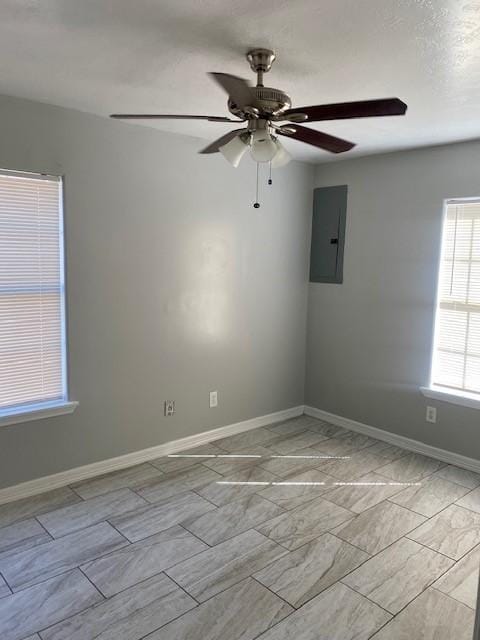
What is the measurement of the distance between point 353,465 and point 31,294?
2505 mm

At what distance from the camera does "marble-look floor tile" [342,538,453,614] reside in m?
2.24

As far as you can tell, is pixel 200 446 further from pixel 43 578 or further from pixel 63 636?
pixel 63 636

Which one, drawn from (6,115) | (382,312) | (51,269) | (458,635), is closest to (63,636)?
(458,635)

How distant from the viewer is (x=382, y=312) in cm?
406

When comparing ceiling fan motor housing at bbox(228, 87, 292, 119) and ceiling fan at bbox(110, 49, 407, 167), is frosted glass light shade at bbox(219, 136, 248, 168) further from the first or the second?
ceiling fan motor housing at bbox(228, 87, 292, 119)

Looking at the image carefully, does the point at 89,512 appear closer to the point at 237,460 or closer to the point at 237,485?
the point at 237,485

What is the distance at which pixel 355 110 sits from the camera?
1776 mm

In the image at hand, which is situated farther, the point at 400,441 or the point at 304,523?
the point at 400,441

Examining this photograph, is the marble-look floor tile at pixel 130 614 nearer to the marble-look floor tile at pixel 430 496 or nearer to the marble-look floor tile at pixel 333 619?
the marble-look floor tile at pixel 333 619

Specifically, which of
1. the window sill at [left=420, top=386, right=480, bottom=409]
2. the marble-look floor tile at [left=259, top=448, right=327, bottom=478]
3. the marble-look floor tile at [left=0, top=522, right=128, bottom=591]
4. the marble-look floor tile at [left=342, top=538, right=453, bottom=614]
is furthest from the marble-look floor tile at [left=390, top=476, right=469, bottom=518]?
the marble-look floor tile at [left=0, top=522, right=128, bottom=591]

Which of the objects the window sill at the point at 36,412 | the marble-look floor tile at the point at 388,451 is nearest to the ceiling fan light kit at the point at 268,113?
the window sill at the point at 36,412

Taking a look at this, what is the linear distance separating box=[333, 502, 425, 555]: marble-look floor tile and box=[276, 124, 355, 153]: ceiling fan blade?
203cm

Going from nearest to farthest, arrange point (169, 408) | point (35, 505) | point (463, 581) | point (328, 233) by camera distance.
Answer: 1. point (463, 581)
2. point (35, 505)
3. point (169, 408)
4. point (328, 233)

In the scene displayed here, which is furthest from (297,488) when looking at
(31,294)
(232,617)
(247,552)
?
(31,294)
